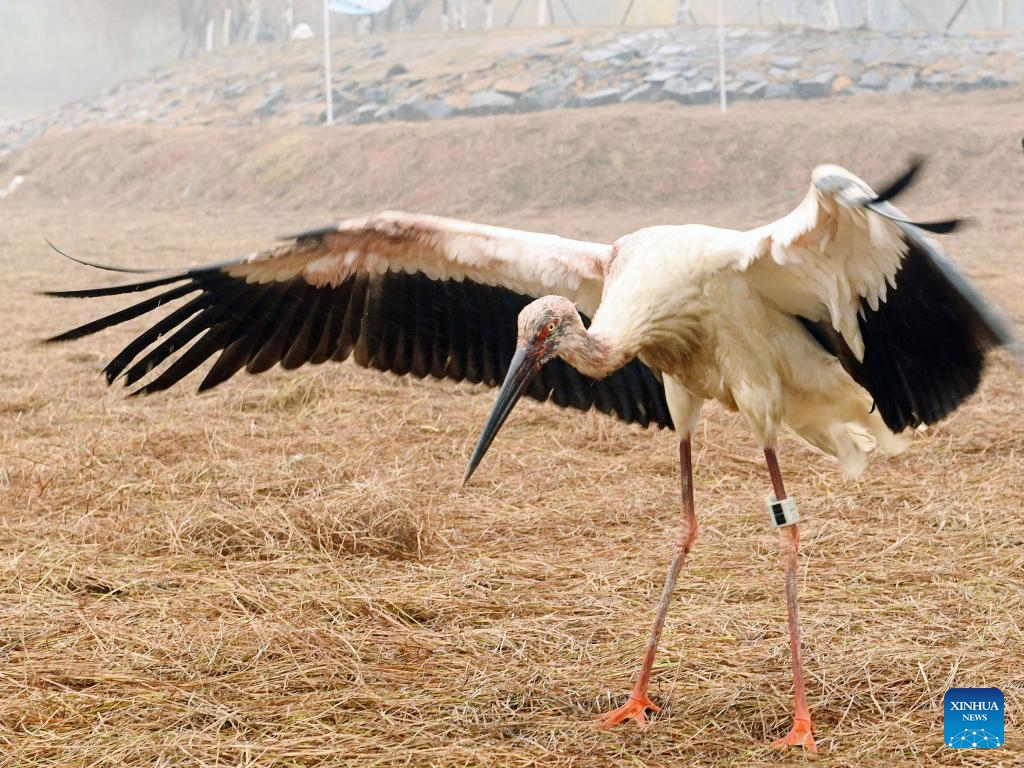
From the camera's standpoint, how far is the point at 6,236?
17969 millimetres

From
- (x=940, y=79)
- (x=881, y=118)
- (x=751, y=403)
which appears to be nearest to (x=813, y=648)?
(x=751, y=403)

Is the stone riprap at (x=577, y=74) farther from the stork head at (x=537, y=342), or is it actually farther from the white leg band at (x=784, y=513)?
the stork head at (x=537, y=342)

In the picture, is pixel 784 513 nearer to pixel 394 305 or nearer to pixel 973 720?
pixel 973 720

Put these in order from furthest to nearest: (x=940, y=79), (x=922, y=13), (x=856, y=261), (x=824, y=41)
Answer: (x=922, y=13) → (x=824, y=41) → (x=940, y=79) → (x=856, y=261)

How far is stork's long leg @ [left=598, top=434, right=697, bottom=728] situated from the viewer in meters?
3.05

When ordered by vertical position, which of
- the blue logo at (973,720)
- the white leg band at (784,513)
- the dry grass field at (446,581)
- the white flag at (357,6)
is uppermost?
the white flag at (357,6)

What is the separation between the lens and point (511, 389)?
2.91 metres

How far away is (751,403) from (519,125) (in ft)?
65.8

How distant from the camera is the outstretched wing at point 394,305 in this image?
3.62 meters

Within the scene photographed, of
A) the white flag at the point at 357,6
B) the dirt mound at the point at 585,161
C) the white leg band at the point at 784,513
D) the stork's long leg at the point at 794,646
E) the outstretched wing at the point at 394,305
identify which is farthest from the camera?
the white flag at the point at 357,6

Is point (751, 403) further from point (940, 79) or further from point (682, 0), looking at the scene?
point (682, 0)

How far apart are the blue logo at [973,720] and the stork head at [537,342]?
126 cm

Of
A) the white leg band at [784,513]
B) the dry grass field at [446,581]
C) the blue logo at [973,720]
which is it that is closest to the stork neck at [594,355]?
the white leg band at [784,513]

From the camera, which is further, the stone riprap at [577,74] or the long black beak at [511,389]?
the stone riprap at [577,74]
